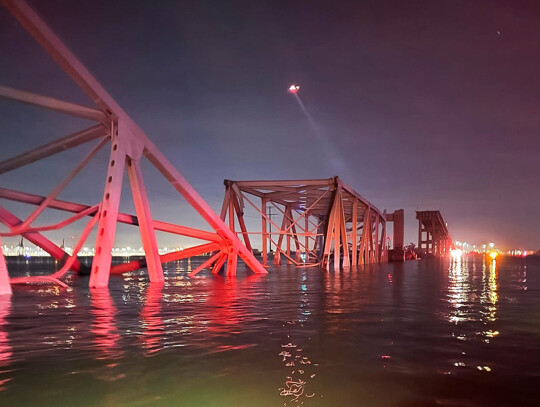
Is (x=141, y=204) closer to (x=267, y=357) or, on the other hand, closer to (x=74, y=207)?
(x=74, y=207)

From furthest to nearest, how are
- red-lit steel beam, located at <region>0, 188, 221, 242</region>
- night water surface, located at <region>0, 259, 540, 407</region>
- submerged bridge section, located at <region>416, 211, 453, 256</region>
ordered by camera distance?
submerged bridge section, located at <region>416, 211, 453, 256</region> → red-lit steel beam, located at <region>0, 188, 221, 242</region> → night water surface, located at <region>0, 259, 540, 407</region>

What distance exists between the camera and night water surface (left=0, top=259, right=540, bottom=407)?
15.1 feet

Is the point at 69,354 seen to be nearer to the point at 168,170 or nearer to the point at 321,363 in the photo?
the point at 321,363

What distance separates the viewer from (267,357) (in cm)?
624

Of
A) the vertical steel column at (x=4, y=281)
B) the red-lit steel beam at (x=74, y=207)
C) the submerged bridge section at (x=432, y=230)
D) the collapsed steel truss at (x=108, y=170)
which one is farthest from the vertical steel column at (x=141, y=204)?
the submerged bridge section at (x=432, y=230)

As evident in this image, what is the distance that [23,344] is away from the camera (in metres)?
7.11

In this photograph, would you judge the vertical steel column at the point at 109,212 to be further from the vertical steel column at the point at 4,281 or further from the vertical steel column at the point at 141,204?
the vertical steel column at the point at 4,281

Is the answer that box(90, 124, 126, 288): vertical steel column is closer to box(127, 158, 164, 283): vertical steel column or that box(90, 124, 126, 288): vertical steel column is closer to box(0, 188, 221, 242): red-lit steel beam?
box(127, 158, 164, 283): vertical steel column

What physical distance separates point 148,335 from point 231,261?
64.1 ft

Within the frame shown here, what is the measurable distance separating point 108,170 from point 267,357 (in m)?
13.8

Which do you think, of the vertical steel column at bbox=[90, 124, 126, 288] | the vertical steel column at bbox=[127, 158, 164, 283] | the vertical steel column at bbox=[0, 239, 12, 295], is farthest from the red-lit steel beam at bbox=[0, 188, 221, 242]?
the vertical steel column at bbox=[0, 239, 12, 295]

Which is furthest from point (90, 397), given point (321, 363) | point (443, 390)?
point (443, 390)

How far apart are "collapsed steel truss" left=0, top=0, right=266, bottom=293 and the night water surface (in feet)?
20.9

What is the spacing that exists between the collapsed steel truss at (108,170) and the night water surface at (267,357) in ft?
20.9
